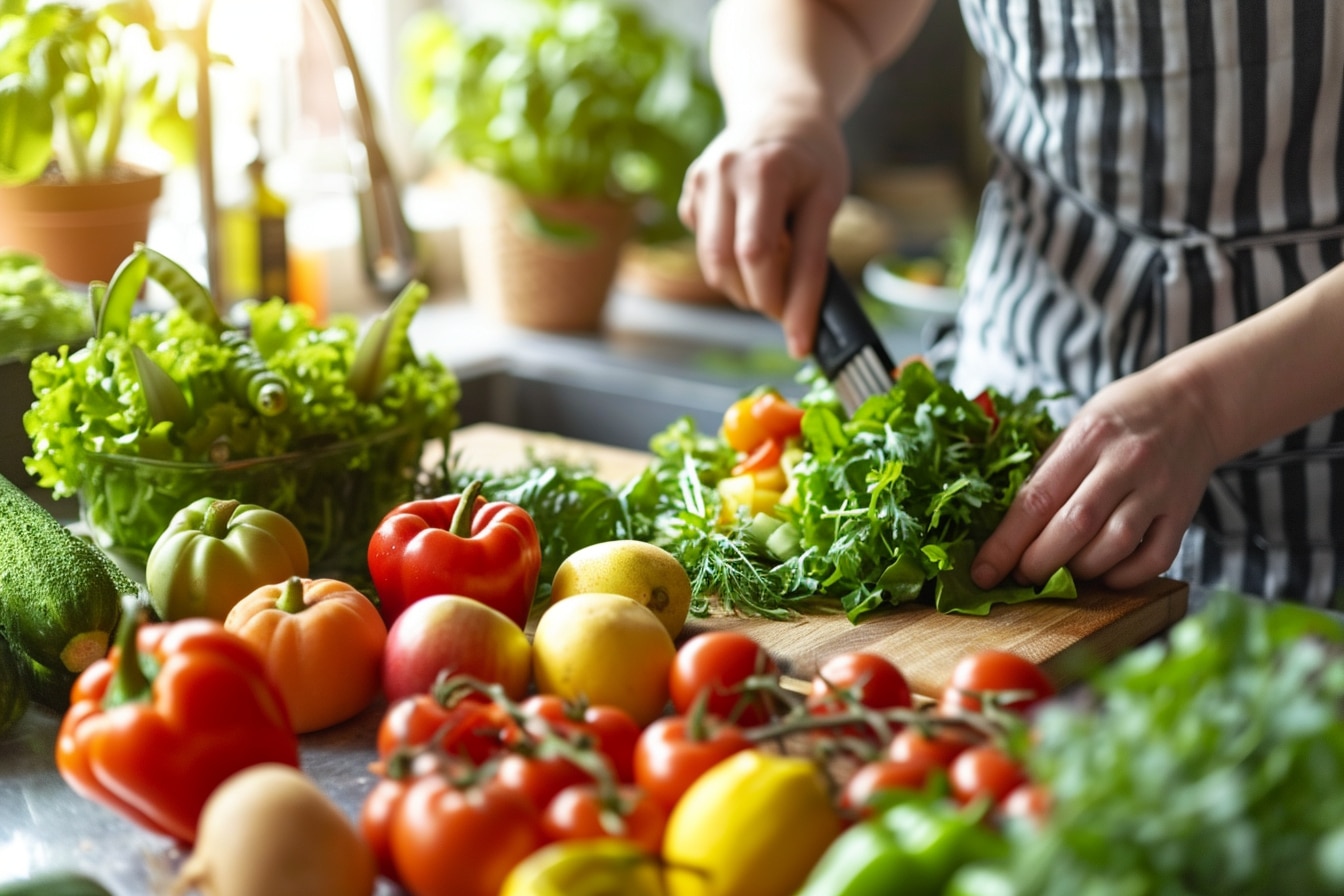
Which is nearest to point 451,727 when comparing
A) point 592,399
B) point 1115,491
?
point 1115,491

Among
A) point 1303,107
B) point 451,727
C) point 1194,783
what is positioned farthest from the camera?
point 1303,107

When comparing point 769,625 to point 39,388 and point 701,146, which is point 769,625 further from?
point 701,146

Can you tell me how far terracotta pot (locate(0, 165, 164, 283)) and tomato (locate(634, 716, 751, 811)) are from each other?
104cm

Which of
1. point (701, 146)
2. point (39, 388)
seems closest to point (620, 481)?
point (39, 388)

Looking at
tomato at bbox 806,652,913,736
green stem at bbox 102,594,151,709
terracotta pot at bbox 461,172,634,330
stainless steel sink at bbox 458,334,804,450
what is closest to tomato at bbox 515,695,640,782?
tomato at bbox 806,652,913,736

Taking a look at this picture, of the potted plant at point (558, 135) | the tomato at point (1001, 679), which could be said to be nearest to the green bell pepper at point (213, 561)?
the tomato at point (1001, 679)

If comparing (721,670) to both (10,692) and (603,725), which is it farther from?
(10,692)

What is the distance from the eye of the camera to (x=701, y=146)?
266cm

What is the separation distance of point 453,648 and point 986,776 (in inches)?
15.5

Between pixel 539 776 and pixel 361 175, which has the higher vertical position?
pixel 361 175

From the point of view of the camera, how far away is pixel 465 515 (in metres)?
1.08

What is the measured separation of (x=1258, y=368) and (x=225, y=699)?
867mm

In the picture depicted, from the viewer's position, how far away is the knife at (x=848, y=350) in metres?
1.44

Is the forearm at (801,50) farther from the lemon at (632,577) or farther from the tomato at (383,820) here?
the tomato at (383,820)
